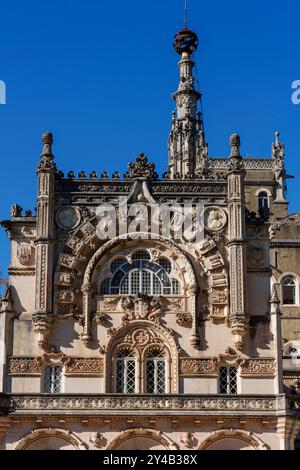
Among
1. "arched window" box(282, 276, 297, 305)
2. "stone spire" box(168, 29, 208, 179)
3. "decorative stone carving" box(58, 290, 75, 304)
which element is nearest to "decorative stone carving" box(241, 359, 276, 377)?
"decorative stone carving" box(58, 290, 75, 304)

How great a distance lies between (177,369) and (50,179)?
1035 centimetres

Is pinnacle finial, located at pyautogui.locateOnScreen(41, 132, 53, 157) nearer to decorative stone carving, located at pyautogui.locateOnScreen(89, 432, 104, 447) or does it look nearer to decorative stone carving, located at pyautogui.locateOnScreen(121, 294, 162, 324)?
decorative stone carving, located at pyautogui.locateOnScreen(121, 294, 162, 324)

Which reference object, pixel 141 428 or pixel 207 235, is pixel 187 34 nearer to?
pixel 207 235

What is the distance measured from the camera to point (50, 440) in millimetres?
43594

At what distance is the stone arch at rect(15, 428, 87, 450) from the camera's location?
142 ft

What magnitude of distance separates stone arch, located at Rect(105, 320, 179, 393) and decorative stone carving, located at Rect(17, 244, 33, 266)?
206 inches

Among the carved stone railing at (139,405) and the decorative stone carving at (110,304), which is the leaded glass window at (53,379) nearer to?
the carved stone railing at (139,405)

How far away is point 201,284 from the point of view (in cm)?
4656

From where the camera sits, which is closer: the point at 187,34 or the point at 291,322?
the point at 291,322

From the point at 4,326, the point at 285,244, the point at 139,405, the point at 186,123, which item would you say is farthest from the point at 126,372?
the point at 186,123

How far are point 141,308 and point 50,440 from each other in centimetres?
701

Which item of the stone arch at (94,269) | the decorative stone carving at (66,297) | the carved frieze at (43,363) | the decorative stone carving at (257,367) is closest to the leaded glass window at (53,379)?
the carved frieze at (43,363)

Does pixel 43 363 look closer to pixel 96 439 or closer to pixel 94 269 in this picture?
pixel 96 439
